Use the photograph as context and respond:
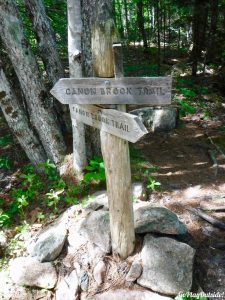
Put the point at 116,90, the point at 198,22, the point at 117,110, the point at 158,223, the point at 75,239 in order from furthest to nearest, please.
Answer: the point at 198,22 < the point at 75,239 < the point at 158,223 < the point at 117,110 < the point at 116,90

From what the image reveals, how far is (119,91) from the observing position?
108 inches

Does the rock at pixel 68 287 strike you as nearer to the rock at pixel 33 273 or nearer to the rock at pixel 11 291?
the rock at pixel 33 273

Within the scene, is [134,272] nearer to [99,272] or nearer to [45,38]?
[99,272]

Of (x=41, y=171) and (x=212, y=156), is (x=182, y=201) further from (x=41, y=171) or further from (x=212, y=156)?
(x=41, y=171)

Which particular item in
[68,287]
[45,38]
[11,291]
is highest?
[45,38]

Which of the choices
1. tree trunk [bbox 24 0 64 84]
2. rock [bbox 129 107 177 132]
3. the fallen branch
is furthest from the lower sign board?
rock [bbox 129 107 177 132]

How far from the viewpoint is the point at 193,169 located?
6340 mm

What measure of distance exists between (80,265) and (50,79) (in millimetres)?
3581

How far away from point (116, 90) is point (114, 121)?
0.99ft

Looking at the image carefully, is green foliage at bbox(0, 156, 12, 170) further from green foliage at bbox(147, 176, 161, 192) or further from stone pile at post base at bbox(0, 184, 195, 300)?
green foliage at bbox(147, 176, 161, 192)

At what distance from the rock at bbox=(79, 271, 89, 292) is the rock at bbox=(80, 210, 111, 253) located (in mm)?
400

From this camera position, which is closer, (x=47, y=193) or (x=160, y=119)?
(x=47, y=193)

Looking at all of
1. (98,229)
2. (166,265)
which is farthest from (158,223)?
(98,229)

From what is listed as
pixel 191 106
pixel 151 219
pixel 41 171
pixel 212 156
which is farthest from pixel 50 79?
pixel 191 106
